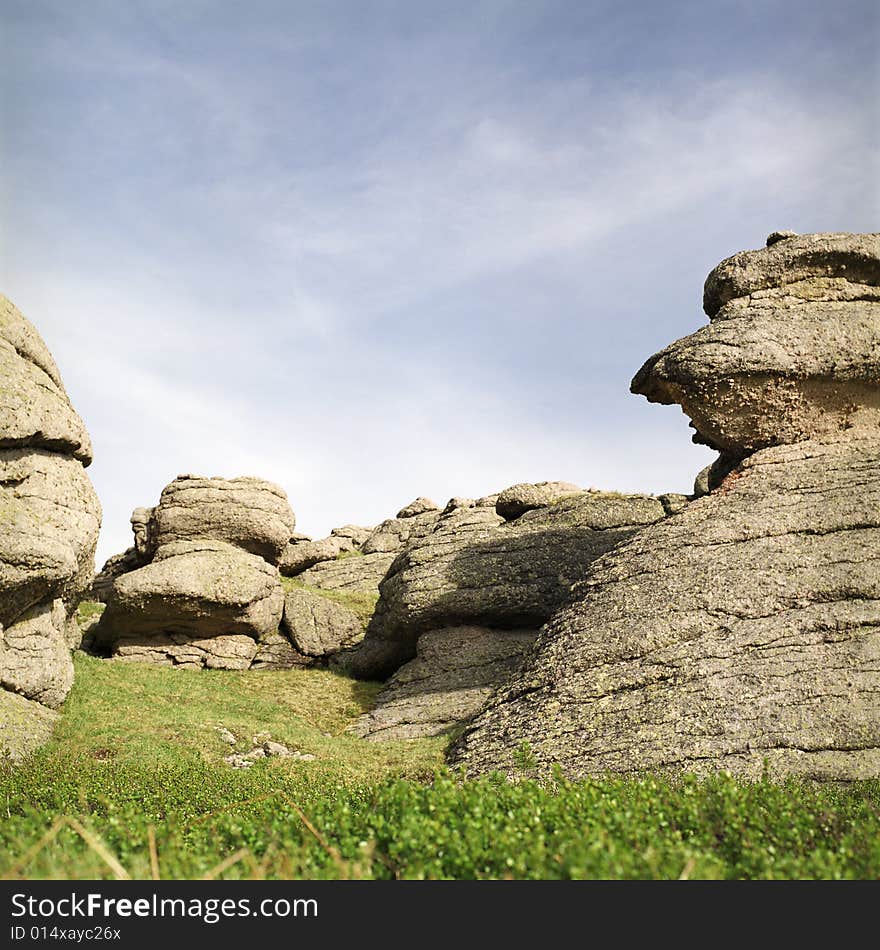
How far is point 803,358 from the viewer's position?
28953 millimetres

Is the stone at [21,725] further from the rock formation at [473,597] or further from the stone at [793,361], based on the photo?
the stone at [793,361]

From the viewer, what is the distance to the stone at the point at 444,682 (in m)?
30.8

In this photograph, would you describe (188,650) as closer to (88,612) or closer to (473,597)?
(88,612)

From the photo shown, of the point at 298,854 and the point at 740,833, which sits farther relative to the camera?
the point at 740,833

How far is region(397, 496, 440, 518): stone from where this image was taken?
9112 cm

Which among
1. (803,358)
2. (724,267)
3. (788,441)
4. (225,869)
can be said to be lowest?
(225,869)

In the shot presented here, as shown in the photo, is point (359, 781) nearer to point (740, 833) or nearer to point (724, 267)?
point (740, 833)

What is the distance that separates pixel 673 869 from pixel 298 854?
4347mm

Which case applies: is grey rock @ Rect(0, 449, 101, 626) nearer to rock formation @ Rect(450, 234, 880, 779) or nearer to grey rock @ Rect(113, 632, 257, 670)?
grey rock @ Rect(113, 632, 257, 670)

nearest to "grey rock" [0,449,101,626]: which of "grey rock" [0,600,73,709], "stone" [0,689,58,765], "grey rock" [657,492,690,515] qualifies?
"grey rock" [0,600,73,709]

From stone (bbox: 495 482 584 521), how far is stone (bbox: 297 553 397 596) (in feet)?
72.1
